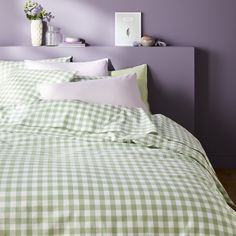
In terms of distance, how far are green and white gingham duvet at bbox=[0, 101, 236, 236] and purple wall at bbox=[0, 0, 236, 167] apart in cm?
180

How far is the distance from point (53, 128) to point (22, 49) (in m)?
1.59

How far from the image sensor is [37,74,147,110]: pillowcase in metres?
3.41

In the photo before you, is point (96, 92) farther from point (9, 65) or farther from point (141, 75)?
point (9, 65)

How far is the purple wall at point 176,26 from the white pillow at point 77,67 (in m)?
0.41

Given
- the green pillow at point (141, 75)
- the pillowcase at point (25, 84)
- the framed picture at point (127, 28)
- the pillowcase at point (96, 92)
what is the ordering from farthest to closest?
the framed picture at point (127, 28), the green pillow at point (141, 75), the pillowcase at point (25, 84), the pillowcase at point (96, 92)

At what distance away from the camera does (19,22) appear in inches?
176

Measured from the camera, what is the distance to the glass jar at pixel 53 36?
14.5 feet

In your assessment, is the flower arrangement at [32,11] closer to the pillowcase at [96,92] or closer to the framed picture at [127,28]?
the framed picture at [127,28]

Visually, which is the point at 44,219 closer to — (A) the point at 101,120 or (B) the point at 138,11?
(A) the point at 101,120

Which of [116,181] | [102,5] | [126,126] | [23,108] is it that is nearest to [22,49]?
[102,5]

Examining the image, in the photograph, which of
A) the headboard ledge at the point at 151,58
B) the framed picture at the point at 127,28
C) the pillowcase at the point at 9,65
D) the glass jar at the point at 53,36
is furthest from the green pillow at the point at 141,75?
the glass jar at the point at 53,36

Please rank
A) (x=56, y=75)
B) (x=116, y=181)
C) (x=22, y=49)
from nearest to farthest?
(x=116, y=181) < (x=56, y=75) < (x=22, y=49)

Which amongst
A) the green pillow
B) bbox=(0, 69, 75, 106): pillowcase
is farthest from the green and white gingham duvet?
the green pillow

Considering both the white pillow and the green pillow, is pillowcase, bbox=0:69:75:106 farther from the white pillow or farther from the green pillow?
the green pillow
